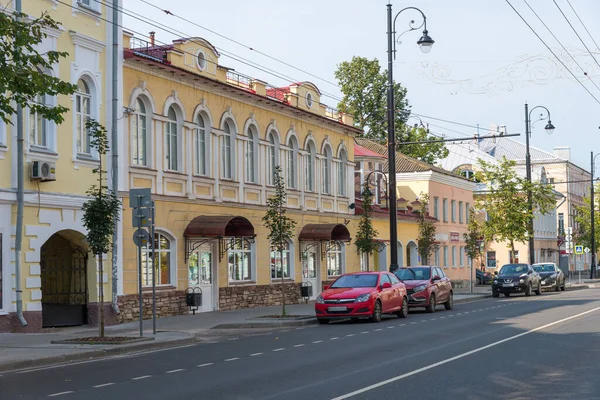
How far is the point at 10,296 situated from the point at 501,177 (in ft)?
130

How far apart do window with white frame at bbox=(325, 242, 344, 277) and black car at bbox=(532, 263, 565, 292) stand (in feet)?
42.7

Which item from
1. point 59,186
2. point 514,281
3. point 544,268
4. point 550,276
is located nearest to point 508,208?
point 544,268

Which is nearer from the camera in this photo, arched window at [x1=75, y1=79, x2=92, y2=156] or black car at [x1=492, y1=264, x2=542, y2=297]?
arched window at [x1=75, y1=79, x2=92, y2=156]

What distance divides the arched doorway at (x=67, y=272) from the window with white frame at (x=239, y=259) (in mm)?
8090

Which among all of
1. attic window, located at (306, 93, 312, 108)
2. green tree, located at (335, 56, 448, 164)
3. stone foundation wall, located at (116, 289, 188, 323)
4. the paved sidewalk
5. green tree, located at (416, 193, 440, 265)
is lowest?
the paved sidewalk

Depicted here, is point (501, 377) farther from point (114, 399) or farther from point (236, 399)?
point (114, 399)

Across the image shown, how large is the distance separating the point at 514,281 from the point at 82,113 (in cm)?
2493

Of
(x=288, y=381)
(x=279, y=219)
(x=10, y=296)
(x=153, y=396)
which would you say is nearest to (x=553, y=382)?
(x=288, y=381)

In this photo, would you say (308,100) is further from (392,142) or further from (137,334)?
(137,334)

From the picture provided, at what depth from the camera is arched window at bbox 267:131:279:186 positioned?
3756cm

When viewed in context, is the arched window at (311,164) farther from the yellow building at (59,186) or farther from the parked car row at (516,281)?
the yellow building at (59,186)

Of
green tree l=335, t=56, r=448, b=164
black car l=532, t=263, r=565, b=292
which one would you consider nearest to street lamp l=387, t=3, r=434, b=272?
black car l=532, t=263, r=565, b=292

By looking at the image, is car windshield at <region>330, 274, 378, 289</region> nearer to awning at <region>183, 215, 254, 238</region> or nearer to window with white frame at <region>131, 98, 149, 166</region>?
awning at <region>183, 215, 254, 238</region>

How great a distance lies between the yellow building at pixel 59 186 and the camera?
77.3ft
